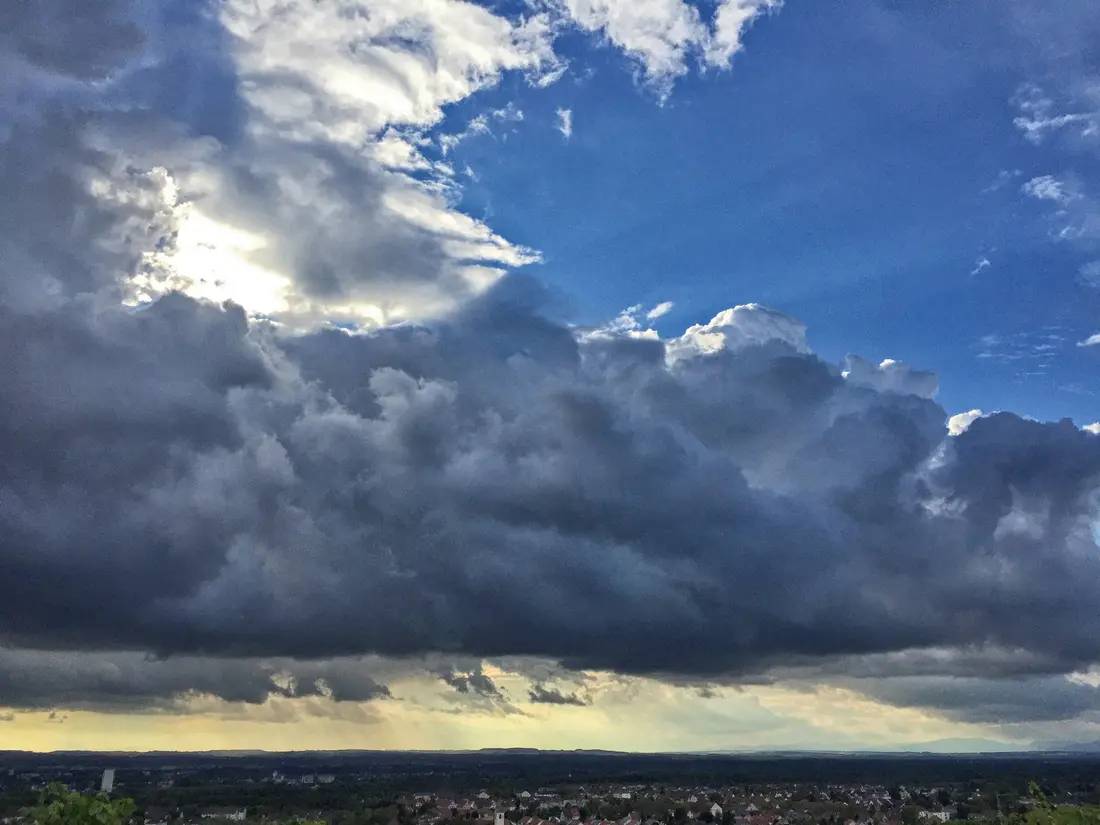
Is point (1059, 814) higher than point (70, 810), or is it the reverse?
point (70, 810)

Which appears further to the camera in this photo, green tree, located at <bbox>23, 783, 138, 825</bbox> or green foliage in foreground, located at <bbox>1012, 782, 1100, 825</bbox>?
green foliage in foreground, located at <bbox>1012, 782, 1100, 825</bbox>

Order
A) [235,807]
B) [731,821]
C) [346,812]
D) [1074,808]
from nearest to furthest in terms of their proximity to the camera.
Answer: [1074,808]
[731,821]
[346,812]
[235,807]

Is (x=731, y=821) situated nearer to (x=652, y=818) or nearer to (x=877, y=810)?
(x=652, y=818)

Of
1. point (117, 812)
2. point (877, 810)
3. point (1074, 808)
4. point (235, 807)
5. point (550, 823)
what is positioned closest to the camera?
point (117, 812)

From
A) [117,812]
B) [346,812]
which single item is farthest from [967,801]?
[117,812]

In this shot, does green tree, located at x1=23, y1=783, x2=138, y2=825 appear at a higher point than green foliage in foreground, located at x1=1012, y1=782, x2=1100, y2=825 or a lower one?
higher

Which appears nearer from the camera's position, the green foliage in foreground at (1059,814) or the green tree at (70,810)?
the green tree at (70,810)

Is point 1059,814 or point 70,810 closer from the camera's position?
point 70,810

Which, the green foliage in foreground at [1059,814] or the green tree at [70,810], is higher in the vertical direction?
the green tree at [70,810]
